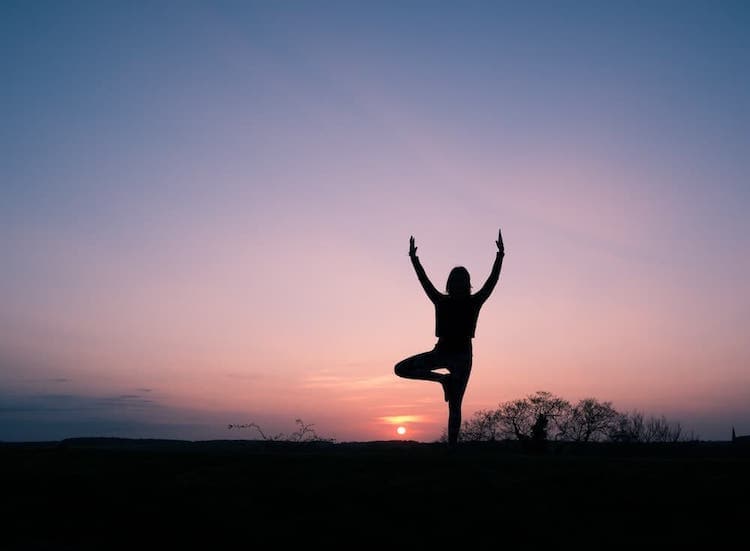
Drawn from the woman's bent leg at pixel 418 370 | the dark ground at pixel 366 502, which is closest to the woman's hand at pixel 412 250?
the woman's bent leg at pixel 418 370

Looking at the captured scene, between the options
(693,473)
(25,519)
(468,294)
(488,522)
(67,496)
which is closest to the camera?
(488,522)

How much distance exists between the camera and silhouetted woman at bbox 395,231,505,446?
1040cm

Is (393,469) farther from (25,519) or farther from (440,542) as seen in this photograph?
(25,519)

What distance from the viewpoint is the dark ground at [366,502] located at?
5660 mm

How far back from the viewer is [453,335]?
10586 millimetres

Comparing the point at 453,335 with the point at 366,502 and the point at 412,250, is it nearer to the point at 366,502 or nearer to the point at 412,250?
the point at 412,250

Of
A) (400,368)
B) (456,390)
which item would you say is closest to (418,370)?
(400,368)

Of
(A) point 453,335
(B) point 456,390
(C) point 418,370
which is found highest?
(A) point 453,335

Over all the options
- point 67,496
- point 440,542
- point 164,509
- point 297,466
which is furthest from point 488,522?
point 67,496

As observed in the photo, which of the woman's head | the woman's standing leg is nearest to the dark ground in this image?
the woman's standing leg

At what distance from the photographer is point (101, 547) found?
18.6 feet

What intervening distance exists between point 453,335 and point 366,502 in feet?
14.8

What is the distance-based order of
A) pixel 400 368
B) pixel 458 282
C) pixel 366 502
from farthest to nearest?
pixel 458 282, pixel 400 368, pixel 366 502

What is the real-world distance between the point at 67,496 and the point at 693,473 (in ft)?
21.3
